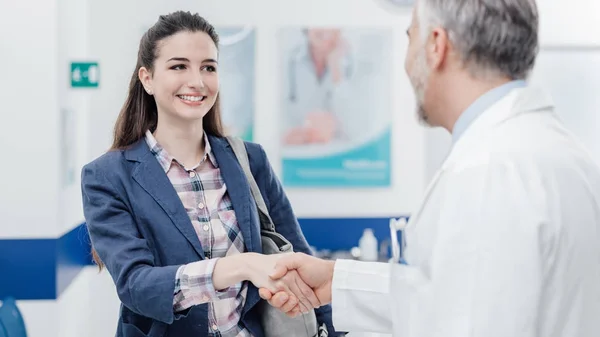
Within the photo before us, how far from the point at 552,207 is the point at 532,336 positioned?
203 mm

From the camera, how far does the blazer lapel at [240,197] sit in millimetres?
1644

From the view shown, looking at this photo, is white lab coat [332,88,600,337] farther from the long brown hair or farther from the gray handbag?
the long brown hair

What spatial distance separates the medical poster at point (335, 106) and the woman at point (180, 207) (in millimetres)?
1922

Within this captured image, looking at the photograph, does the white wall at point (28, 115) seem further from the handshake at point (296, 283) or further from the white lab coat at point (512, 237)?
the white lab coat at point (512, 237)

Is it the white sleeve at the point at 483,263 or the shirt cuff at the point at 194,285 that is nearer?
the white sleeve at the point at 483,263

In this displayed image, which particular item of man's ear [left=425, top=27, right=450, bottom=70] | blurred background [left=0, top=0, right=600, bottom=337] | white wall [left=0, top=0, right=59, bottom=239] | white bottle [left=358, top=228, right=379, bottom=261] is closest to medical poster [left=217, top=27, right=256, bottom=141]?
blurred background [left=0, top=0, right=600, bottom=337]

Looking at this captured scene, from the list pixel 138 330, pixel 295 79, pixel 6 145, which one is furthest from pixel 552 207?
pixel 295 79

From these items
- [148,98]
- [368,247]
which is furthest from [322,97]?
[148,98]

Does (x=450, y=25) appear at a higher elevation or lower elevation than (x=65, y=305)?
higher

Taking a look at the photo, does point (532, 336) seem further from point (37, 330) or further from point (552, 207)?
point (37, 330)

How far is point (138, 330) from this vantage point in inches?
62.0

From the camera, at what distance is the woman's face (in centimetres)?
Answer: 169

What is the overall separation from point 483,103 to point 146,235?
0.78 m

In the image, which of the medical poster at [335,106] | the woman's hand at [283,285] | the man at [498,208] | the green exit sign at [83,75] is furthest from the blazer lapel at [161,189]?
the medical poster at [335,106]
